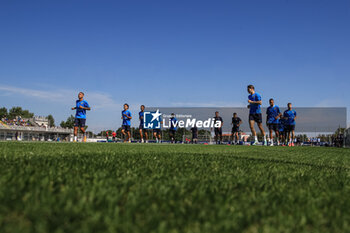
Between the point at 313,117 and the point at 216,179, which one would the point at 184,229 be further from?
the point at 313,117

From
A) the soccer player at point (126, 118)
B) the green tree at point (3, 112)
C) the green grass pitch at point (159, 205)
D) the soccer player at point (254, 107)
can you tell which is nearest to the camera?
the green grass pitch at point (159, 205)

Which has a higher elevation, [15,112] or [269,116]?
[15,112]

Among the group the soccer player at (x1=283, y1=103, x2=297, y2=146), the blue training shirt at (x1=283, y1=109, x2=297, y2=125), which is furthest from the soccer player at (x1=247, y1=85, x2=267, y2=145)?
the blue training shirt at (x1=283, y1=109, x2=297, y2=125)

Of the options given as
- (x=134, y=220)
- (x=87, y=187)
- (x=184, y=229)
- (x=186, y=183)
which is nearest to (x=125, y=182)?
(x=87, y=187)

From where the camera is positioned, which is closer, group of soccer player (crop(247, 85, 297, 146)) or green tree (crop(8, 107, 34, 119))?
group of soccer player (crop(247, 85, 297, 146))

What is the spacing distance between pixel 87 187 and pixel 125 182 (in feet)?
0.86

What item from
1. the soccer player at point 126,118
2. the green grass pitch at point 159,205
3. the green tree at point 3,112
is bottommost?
the green grass pitch at point 159,205

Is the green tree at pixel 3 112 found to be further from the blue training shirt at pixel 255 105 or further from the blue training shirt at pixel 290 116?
the blue training shirt at pixel 255 105

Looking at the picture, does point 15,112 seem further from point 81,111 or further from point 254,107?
point 254,107

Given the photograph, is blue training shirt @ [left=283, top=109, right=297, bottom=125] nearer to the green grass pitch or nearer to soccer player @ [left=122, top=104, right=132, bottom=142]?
soccer player @ [left=122, top=104, right=132, bottom=142]

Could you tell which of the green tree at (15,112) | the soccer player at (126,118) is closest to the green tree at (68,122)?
the green tree at (15,112)

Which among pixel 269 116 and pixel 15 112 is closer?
pixel 269 116

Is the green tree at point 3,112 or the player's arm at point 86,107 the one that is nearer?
the player's arm at point 86,107

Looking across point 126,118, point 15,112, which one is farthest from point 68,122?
point 126,118
